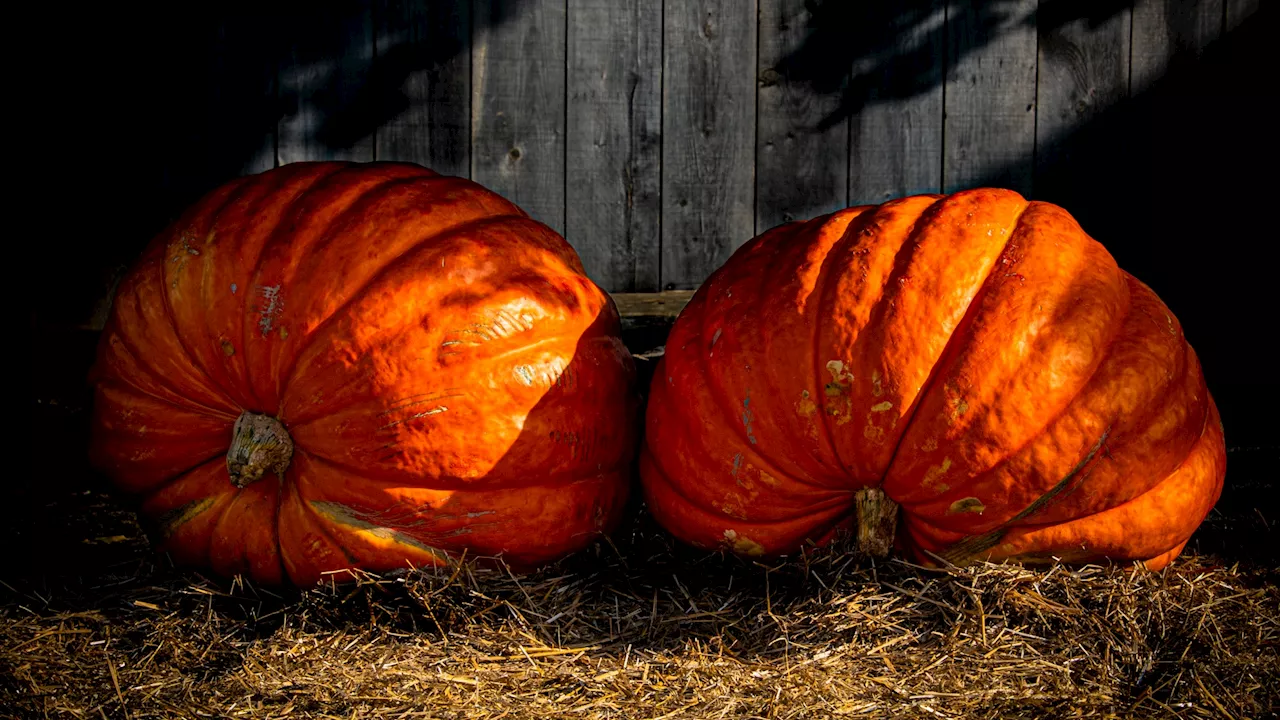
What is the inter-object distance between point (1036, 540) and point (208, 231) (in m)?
1.93

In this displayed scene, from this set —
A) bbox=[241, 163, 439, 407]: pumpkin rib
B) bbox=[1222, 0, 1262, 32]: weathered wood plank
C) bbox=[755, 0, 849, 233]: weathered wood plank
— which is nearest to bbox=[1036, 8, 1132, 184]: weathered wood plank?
bbox=[1222, 0, 1262, 32]: weathered wood plank

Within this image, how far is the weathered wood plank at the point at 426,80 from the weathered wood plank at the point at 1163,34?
223cm

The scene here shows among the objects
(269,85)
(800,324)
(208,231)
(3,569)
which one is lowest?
(3,569)

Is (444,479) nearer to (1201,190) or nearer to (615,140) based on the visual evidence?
(615,140)

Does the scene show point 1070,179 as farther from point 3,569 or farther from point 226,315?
point 3,569

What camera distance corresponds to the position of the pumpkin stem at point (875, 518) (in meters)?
2.04

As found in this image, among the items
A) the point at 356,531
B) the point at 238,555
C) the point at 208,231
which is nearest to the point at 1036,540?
the point at 356,531

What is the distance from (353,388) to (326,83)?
1411mm

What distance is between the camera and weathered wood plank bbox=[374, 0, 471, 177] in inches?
121

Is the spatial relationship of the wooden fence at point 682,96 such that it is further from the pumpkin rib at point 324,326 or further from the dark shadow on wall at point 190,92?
the pumpkin rib at point 324,326

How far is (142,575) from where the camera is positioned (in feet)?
7.79

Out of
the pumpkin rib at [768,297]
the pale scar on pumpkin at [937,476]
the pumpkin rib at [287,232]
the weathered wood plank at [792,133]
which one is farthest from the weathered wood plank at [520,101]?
the pale scar on pumpkin at [937,476]

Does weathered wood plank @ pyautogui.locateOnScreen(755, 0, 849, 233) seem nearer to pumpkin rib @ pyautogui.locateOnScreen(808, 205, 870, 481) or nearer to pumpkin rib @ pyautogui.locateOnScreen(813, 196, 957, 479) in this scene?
pumpkin rib @ pyautogui.locateOnScreen(813, 196, 957, 479)

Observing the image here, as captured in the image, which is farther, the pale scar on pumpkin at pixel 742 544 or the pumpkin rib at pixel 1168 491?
the pale scar on pumpkin at pixel 742 544
